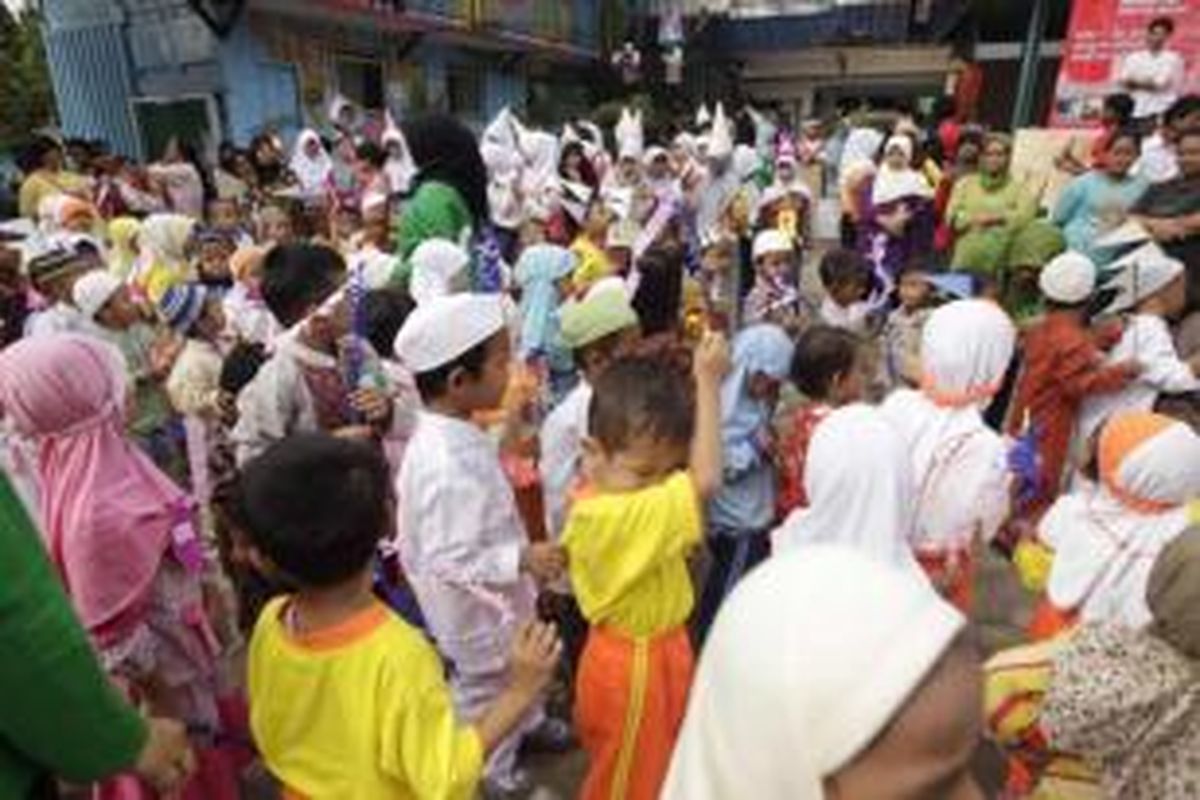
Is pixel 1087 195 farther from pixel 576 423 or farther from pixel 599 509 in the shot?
pixel 599 509

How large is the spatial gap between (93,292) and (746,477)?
2.87 meters

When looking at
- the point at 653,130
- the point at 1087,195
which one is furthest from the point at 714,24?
the point at 1087,195

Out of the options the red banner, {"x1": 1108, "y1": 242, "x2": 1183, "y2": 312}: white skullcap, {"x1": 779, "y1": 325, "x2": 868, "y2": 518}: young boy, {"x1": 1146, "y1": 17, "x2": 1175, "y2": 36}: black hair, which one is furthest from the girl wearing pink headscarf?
the red banner

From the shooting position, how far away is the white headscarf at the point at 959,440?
2.69m

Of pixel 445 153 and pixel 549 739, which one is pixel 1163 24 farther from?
pixel 549 739

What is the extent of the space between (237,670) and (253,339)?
1572 mm

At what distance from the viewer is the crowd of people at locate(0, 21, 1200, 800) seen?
1.14 meters

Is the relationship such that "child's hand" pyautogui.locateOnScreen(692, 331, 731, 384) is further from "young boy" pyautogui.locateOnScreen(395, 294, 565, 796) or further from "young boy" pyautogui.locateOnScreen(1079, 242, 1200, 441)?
"young boy" pyautogui.locateOnScreen(1079, 242, 1200, 441)

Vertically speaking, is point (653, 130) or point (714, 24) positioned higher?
point (714, 24)

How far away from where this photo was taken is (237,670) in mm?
3510

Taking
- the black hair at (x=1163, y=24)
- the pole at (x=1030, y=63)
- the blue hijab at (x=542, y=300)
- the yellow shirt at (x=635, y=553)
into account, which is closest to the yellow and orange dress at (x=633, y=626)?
the yellow shirt at (x=635, y=553)

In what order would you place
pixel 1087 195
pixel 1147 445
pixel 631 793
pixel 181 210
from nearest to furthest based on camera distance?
pixel 1147 445
pixel 631 793
pixel 1087 195
pixel 181 210

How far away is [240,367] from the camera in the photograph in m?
3.73

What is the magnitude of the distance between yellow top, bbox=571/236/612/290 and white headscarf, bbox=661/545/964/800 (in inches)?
165
